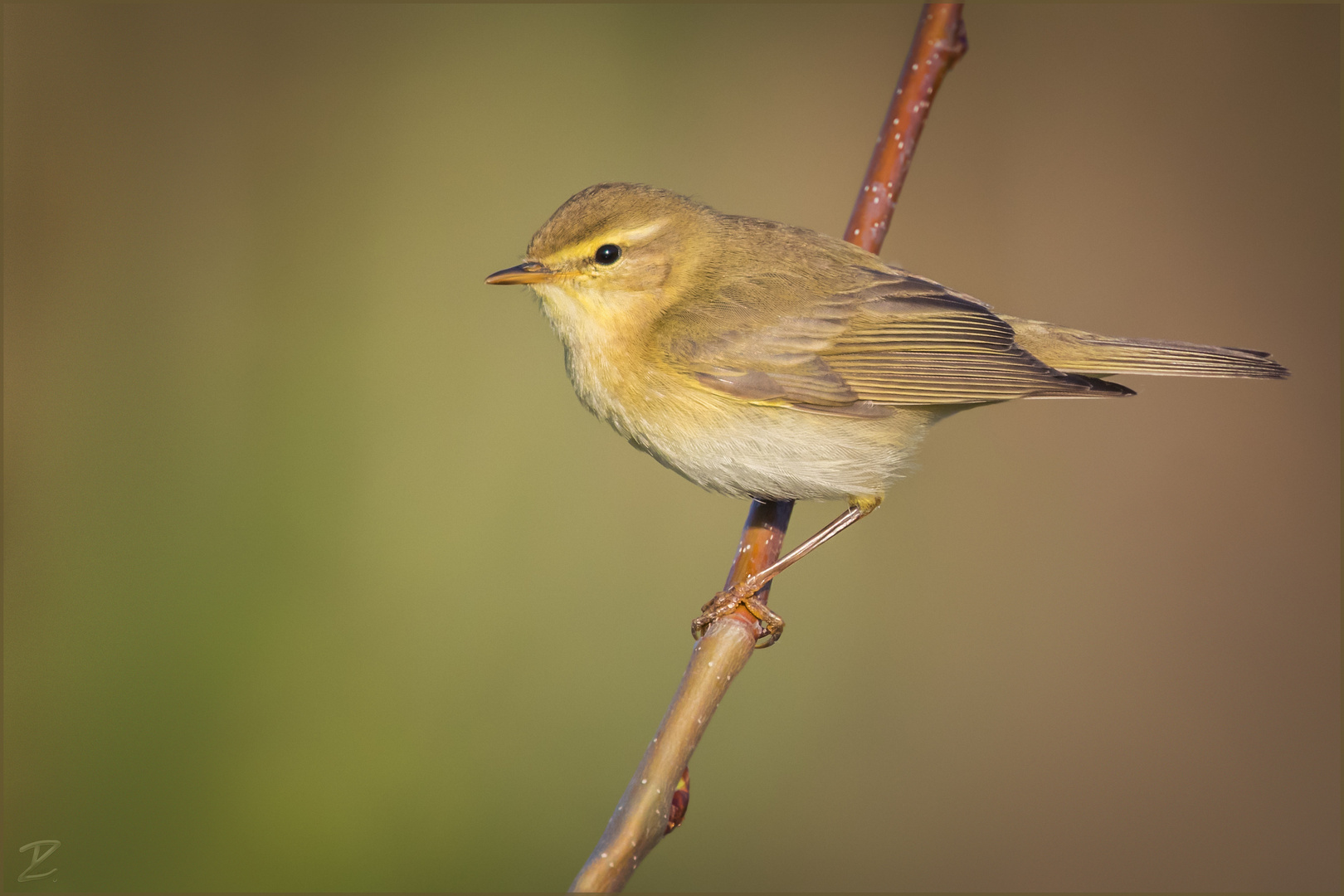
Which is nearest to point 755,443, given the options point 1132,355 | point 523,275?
point 523,275

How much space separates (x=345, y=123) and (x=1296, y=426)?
229 inches

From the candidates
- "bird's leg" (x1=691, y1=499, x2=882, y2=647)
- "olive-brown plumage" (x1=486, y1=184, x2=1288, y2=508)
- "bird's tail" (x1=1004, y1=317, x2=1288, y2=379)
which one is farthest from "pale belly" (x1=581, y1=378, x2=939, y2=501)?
"bird's tail" (x1=1004, y1=317, x2=1288, y2=379)

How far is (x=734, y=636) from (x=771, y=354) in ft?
3.10

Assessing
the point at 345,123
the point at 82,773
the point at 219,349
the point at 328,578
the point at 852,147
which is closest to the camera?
the point at 82,773

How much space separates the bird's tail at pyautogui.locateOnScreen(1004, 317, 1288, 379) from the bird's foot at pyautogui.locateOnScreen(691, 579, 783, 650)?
1.25 metres

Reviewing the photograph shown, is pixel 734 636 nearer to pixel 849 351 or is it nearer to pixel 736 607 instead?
pixel 736 607

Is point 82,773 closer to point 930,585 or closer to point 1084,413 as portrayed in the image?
point 930,585

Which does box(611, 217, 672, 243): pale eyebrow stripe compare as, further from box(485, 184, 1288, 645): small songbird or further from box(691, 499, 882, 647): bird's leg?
box(691, 499, 882, 647): bird's leg

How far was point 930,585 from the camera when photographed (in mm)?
5121

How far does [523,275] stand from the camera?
2773 millimetres

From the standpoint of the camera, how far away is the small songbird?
280 cm

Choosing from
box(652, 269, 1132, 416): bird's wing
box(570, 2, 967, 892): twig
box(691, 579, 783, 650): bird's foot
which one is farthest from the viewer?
box(652, 269, 1132, 416): bird's wing

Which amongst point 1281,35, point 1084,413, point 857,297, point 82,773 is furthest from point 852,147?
point 82,773

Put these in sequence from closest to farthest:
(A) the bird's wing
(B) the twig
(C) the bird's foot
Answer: (B) the twig
(C) the bird's foot
(A) the bird's wing
